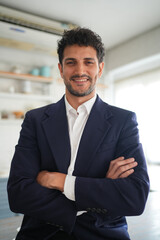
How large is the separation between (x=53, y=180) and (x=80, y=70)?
1.97ft

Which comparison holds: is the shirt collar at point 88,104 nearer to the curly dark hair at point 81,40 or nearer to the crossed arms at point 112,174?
the curly dark hair at point 81,40

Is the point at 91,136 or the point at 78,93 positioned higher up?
the point at 78,93

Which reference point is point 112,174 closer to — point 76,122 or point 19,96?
point 76,122

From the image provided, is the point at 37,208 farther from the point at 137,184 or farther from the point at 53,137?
the point at 137,184

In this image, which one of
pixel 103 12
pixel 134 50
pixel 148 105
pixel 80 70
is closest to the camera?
pixel 80 70

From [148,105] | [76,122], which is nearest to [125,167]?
[76,122]

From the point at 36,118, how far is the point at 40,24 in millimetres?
2302

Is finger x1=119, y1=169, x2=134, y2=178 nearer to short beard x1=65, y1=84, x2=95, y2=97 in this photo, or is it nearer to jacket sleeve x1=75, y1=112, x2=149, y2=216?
jacket sleeve x1=75, y1=112, x2=149, y2=216

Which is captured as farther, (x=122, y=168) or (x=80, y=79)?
Answer: (x=80, y=79)

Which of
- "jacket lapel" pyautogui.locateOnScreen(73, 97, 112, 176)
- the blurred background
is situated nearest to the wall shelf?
the blurred background

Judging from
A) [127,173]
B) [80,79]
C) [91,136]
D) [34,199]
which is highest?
[80,79]

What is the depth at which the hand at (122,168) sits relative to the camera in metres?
1.06

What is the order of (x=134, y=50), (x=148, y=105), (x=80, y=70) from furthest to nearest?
(x=148, y=105), (x=134, y=50), (x=80, y=70)

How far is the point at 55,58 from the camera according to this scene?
4215 mm
